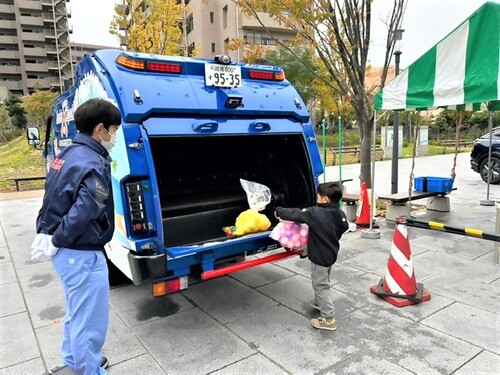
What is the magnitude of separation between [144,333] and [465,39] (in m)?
4.73

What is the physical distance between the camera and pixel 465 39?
4371mm

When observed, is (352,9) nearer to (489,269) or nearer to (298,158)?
(298,158)

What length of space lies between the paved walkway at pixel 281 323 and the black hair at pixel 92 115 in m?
1.81

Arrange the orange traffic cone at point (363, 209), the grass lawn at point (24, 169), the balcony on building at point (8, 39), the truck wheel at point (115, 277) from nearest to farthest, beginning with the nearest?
the truck wheel at point (115, 277) < the orange traffic cone at point (363, 209) < the grass lawn at point (24, 169) < the balcony on building at point (8, 39)

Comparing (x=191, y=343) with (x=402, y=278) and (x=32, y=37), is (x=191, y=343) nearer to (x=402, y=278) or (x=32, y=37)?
(x=402, y=278)

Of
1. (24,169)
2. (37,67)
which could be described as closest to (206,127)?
(24,169)

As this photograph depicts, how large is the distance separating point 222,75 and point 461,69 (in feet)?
9.42

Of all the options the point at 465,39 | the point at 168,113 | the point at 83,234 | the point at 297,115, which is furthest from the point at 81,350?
the point at 465,39

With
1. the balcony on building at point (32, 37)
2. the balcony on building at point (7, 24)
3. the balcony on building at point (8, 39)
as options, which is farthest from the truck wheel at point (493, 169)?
the balcony on building at point (7, 24)

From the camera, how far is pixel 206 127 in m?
3.38

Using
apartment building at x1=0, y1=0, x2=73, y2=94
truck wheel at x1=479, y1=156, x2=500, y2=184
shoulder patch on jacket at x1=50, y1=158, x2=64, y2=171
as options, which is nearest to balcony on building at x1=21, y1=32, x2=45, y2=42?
apartment building at x1=0, y1=0, x2=73, y2=94

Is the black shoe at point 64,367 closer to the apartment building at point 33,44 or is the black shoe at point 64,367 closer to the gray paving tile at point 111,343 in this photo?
the gray paving tile at point 111,343

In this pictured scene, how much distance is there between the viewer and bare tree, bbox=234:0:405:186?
268 inches

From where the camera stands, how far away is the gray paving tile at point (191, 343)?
2852 millimetres
